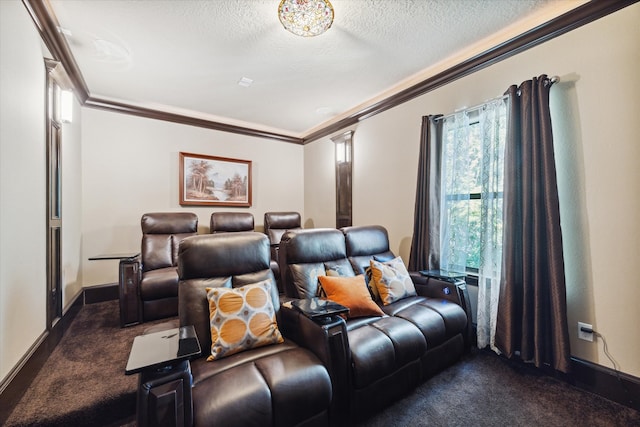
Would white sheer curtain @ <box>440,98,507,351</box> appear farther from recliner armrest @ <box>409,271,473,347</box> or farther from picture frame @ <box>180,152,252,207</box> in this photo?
picture frame @ <box>180,152,252,207</box>

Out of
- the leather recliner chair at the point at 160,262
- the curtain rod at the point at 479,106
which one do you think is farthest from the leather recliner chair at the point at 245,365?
the curtain rod at the point at 479,106

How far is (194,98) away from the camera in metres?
3.51

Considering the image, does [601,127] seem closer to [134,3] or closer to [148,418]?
[148,418]

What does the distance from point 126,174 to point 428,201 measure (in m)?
3.82

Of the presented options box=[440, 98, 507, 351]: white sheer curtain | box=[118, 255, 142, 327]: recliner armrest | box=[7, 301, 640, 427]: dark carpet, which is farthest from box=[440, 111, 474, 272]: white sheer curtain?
box=[118, 255, 142, 327]: recliner armrest

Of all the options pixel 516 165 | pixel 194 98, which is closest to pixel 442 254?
pixel 516 165

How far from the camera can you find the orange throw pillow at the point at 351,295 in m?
1.97

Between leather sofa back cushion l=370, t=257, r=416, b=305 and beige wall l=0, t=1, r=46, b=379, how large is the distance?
7.74 feet

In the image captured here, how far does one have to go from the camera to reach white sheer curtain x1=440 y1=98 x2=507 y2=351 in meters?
2.25

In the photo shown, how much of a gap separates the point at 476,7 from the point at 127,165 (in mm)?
4166

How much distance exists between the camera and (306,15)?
1.90 m

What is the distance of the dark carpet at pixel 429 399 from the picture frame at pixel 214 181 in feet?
7.73

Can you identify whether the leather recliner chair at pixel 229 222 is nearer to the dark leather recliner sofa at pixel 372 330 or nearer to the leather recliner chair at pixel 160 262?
the leather recliner chair at pixel 160 262

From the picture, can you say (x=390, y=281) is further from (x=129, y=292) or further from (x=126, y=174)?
(x=126, y=174)
